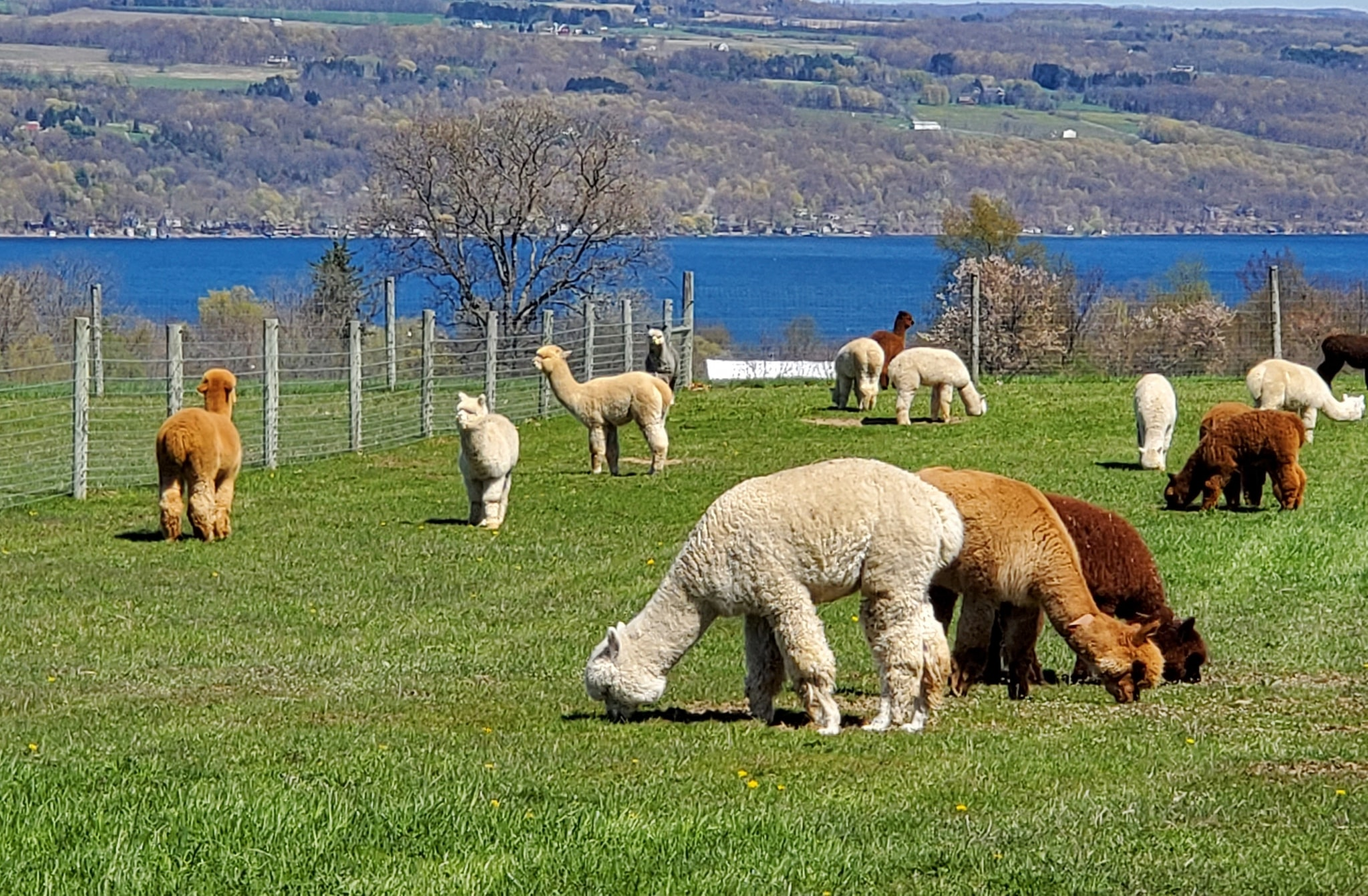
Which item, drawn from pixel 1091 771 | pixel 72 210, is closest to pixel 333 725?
pixel 1091 771

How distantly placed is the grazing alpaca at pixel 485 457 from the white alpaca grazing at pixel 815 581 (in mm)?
9711

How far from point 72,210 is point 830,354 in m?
131

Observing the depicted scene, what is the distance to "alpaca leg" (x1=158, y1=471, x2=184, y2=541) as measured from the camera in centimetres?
1939

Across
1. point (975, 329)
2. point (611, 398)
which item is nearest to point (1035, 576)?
point (611, 398)

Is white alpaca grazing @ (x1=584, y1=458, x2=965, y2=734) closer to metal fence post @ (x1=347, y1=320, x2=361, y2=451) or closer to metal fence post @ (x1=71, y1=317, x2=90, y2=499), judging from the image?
metal fence post @ (x1=71, y1=317, x2=90, y2=499)

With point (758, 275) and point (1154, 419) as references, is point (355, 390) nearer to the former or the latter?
point (1154, 419)

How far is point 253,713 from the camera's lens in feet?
36.9

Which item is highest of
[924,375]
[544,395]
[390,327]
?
[390,327]

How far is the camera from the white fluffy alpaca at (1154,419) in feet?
80.0

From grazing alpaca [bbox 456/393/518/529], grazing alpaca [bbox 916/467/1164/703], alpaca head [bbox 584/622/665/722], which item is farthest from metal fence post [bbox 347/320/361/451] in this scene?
alpaca head [bbox 584/622/665/722]

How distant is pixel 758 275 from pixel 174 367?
131 meters

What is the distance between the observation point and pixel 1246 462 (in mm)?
20062

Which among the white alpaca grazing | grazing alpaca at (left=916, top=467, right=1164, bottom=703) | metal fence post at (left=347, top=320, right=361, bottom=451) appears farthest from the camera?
metal fence post at (left=347, top=320, right=361, bottom=451)

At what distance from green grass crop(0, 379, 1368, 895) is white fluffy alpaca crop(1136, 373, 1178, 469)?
307 centimetres
